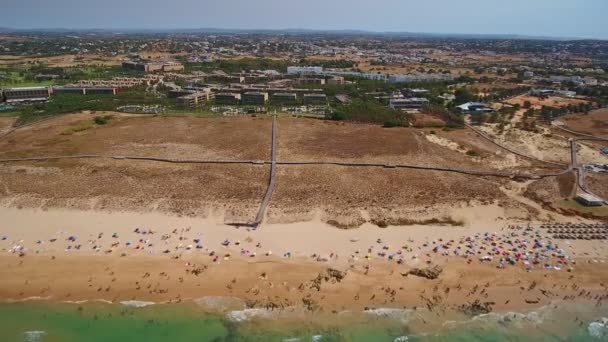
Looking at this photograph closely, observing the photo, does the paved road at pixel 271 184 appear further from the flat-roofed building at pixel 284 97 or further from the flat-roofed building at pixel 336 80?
the flat-roofed building at pixel 336 80

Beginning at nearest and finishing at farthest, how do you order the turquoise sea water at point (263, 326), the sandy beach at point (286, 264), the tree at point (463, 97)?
the turquoise sea water at point (263, 326) < the sandy beach at point (286, 264) < the tree at point (463, 97)

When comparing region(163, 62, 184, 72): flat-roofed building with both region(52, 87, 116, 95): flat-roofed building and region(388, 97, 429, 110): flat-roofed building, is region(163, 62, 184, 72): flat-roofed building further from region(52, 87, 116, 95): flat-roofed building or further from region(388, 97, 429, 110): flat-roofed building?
region(388, 97, 429, 110): flat-roofed building

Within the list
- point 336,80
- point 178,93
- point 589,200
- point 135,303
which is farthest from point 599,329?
point 336,80

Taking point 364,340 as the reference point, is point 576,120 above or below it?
above

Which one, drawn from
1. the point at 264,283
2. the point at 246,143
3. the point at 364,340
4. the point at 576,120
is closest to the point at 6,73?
the point at 246,143

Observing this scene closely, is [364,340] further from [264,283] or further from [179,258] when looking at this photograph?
[179,258]

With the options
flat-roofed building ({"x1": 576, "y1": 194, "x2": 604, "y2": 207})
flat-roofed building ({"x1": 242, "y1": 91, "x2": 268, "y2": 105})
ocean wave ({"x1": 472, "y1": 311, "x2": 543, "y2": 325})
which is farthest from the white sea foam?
flat-roofed building ({"x1": 242, "y1": 91, "x2": 268, "y2": 105})

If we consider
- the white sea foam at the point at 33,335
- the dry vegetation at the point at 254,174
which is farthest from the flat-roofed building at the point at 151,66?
the white sea foam at the point at 33,335
